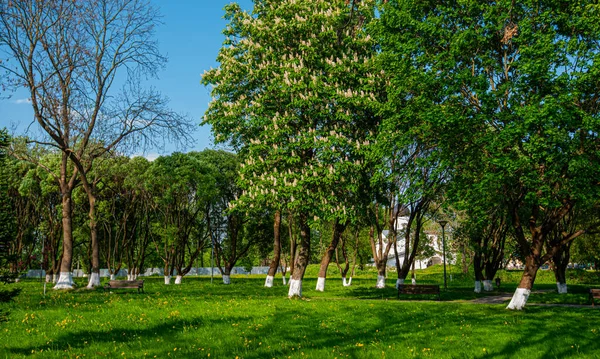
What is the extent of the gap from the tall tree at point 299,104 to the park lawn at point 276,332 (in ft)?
19.3

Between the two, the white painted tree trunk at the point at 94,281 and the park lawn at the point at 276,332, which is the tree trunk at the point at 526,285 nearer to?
the park lawn at the point at 276,332

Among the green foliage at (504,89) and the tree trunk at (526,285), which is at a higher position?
the green foliage at (504,89)

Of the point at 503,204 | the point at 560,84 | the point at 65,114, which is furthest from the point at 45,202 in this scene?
the point at 560,84

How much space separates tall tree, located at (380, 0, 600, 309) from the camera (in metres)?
19.1

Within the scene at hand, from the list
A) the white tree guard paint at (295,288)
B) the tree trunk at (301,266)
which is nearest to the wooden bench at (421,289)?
the tree trunk at (301,266)

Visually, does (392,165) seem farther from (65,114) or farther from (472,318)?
(65,114)

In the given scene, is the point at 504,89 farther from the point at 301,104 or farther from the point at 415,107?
the point at 301,104

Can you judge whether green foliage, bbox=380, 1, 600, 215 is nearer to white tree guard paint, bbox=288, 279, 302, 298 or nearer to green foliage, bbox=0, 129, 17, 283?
white tree guard paint, bbox=288, 279, 302, 298

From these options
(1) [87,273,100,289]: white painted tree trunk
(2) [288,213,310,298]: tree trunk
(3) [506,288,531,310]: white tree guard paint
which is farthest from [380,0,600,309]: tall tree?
(1) [87,273,100,289]: white painted tree trunk

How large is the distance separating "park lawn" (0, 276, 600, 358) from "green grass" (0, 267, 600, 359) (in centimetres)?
3

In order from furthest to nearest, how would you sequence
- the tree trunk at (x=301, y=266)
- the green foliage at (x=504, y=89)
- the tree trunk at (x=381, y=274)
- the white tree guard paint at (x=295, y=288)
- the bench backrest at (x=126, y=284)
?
the tree trunk at (x=381, y=274)
the bench backrest at (x=126, y=284)
the tree trunk at (x=301, y=266)
the white tree guard paint at (x=295, y=288)
the green foliage at (x=504, y=89)

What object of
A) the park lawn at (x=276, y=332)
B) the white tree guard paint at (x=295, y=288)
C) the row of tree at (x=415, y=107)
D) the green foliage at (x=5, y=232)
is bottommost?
the park lawn at (x=276, y=332)

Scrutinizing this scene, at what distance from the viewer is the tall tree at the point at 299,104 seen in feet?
74.8

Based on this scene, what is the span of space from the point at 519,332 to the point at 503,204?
10.4 metres
